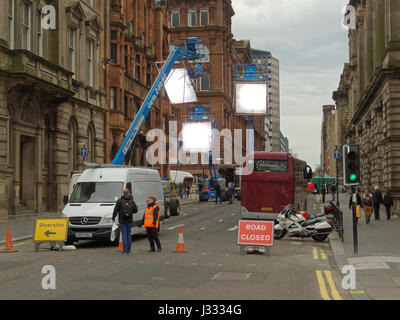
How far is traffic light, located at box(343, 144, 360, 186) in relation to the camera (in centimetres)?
1599

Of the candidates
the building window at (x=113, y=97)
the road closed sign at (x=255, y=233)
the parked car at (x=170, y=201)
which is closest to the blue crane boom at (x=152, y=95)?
the parked car at (x=170, y=201)

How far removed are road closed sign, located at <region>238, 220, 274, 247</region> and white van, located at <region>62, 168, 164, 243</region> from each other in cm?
422

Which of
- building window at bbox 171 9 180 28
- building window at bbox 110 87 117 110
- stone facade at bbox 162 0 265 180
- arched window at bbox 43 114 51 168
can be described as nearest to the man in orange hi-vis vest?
arched window at bbox 43 114 51 168

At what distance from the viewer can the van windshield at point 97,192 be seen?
1897 centimetres

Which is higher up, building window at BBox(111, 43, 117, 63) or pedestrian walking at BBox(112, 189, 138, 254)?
building window at BBox(111, 43, 117, 63)

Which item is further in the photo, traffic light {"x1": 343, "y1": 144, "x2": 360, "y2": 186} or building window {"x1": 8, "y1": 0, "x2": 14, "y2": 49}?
building window {"x1": 8, "y1": 0, "x2": 14, "y2": 49}

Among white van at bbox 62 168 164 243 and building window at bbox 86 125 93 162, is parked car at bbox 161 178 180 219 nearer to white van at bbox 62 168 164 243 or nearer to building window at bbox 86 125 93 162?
building window at bbox 86 125 93 162

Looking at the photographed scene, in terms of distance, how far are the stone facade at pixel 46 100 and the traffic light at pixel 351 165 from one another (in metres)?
17.2

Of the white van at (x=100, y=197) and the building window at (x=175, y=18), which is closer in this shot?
the white van at (x=100, y=197)

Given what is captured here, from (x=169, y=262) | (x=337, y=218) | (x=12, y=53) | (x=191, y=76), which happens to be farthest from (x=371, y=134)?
(x=169, y=262)

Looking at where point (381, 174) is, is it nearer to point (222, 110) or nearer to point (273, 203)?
point (273, 203)

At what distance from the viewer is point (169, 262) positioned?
47.3ft

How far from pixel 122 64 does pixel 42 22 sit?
13.3 m

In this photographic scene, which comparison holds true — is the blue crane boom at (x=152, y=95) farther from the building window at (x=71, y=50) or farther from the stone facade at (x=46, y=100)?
the building window at (x=71, y=50)
